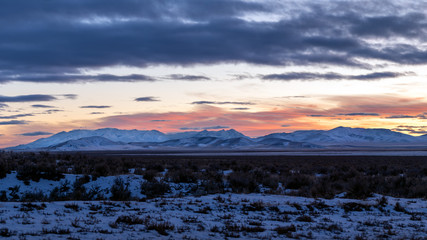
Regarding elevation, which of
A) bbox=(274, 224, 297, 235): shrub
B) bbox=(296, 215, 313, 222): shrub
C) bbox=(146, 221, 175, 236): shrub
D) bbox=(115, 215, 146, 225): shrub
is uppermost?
bbox=(115, 215, 146, 225): shrub

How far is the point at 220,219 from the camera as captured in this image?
12461mm

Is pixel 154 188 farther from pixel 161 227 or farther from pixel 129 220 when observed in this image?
pixel 161 227

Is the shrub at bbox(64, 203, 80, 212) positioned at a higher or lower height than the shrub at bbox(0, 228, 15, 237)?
lower

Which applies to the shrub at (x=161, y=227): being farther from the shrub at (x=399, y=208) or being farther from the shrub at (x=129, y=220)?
the shrub at (x=399, y=208)

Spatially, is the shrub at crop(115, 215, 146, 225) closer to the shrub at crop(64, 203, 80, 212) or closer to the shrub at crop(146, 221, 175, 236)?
the shrub at crop(146, 221, 175, 236)

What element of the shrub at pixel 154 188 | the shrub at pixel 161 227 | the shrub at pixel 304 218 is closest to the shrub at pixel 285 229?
the shrub at pixel 304 218

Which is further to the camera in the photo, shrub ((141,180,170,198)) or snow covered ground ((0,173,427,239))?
shrub ((141,180,170,198))

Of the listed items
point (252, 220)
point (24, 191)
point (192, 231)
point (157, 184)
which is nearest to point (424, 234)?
point (252, 220)

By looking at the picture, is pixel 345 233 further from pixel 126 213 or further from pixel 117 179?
pixel 117 179

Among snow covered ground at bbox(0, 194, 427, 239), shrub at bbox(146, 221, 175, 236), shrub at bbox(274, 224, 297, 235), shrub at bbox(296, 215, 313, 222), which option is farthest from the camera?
shrub at bbox(296, 215, 313, 222)

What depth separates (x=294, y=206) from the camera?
14.9 metres

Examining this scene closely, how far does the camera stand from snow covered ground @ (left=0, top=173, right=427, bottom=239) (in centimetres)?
1012

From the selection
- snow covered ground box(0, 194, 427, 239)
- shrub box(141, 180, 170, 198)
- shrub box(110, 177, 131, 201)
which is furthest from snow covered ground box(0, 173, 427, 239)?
shrub box(141, 180, 170, 198)

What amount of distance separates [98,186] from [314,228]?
12391mm
